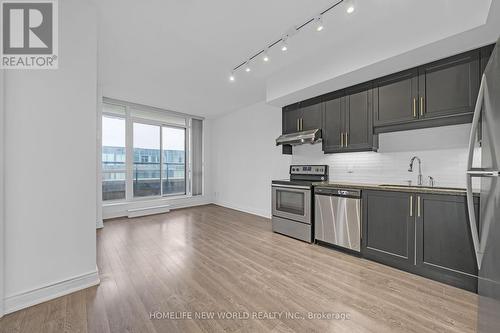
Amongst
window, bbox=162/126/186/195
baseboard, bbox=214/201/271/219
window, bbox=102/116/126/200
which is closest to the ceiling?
window, bbox=102/116/126/200

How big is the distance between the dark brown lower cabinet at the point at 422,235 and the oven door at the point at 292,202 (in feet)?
2.90

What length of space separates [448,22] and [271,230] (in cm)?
372

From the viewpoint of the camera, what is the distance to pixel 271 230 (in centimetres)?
408

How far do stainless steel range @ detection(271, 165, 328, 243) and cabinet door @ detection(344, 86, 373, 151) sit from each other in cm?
75

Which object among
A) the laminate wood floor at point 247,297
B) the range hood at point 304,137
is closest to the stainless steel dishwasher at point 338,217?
the laminate wood floor at point 247,297

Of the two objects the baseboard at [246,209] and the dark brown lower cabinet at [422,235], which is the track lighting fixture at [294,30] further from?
the baseboard at [246,209]

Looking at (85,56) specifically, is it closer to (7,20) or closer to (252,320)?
(7,20)

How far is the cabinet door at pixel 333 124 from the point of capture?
129 inches

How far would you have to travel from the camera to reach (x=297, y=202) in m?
3.56

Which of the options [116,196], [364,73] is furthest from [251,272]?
[116,196]

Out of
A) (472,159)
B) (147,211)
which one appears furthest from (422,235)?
(147,211)

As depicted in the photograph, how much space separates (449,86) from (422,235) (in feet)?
5.62

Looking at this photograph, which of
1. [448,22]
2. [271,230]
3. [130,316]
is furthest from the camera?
[271,230]

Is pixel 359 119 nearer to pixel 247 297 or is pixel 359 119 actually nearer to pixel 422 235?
pixel 422 235
